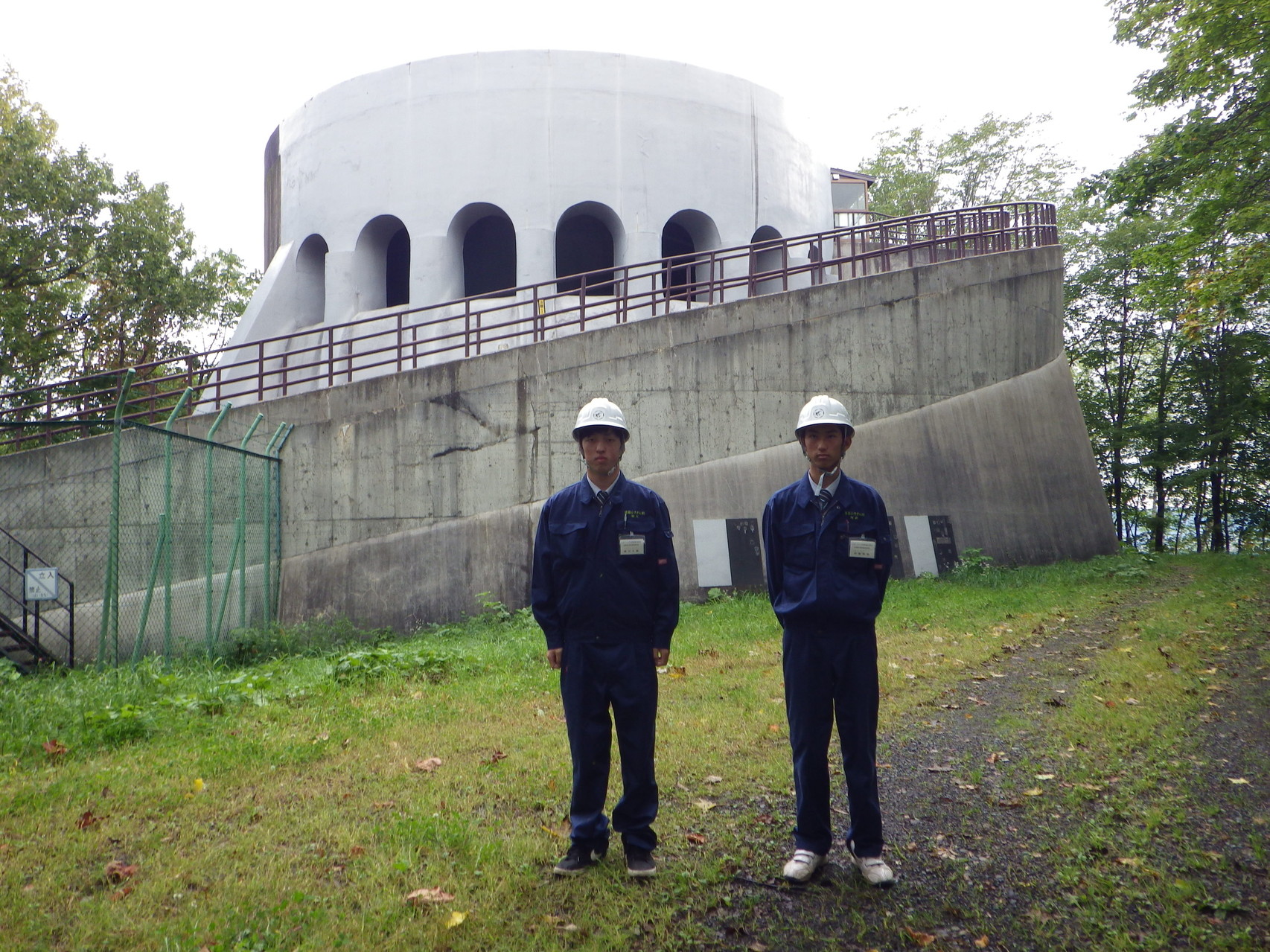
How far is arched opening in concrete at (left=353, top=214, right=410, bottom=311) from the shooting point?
20.5 m

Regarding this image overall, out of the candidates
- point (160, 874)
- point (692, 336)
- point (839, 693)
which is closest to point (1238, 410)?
point (692, 336)

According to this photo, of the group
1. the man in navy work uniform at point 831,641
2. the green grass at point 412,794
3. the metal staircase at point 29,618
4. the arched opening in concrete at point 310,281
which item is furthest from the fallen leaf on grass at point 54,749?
the arched opening in concrete at point 310,281

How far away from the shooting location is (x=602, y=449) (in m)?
4.36

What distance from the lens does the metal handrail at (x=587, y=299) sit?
645 inches

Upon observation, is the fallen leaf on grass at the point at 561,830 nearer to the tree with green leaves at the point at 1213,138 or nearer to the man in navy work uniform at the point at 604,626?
the man in navy work uniform at the point at 604,626

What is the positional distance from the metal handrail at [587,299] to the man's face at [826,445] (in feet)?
36.8

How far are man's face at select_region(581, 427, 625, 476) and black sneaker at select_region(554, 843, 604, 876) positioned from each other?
5.73ft

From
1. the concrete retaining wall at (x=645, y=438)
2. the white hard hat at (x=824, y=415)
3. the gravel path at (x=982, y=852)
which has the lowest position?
the gravel path at (x=982, y=852)

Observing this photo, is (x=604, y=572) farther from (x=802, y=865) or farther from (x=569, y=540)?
(x=802, y=865)

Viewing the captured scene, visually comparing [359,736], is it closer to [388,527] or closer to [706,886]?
[706,886]

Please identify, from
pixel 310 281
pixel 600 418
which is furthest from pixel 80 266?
pixel 600 418

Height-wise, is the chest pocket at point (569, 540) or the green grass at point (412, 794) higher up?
the chest pocket at point (569, 540)

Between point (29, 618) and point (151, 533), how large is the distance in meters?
2.62

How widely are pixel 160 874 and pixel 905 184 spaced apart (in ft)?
119
